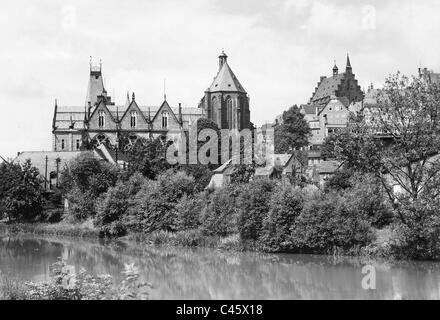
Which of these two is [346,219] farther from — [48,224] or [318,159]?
[318,159]

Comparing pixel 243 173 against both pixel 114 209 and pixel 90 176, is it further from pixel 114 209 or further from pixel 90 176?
pixel 114 209

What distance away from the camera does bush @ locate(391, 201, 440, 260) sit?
102ft

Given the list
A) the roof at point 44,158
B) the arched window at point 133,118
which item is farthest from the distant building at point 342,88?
the roof at point 44,158

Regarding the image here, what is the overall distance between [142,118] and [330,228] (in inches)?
2548

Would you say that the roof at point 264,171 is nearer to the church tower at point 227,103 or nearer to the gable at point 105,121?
the church tower at point 227,103

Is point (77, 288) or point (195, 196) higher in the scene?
point (195, 196)

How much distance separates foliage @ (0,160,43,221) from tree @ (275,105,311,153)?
112ft

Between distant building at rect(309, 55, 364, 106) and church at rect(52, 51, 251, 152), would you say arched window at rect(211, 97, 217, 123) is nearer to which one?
church at rect(52, 51, 251, 152)

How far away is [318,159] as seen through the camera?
7544 cm

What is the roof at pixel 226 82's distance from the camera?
4026 inches

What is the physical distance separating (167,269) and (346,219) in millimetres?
9885
